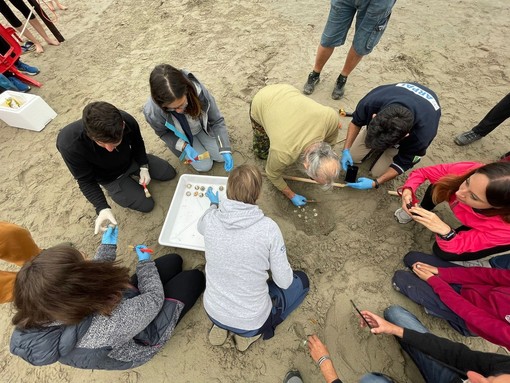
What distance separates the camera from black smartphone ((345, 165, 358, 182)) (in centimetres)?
264

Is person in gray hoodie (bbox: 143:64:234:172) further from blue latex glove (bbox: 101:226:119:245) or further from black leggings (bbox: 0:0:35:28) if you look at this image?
black leggings (bbox: 0:0:35:28)

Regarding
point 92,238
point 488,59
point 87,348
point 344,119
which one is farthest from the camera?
point 488,59

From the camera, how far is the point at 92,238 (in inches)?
107

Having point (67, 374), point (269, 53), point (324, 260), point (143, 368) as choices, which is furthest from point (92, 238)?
point (269, 53)

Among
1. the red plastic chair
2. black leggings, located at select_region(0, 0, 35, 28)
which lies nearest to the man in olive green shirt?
the red plastic chair

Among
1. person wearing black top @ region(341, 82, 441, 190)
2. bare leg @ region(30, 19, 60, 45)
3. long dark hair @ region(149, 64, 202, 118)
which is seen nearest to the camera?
long dark hair @ region(149, 64, 202, 118)

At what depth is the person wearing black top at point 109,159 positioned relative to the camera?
1765mm

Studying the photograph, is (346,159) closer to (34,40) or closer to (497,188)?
(497,188)

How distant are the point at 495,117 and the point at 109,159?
391 centimetres

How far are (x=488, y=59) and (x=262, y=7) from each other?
3616mm

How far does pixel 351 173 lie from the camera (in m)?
2.66

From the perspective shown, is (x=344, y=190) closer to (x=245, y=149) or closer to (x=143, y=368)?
(x=245, y=149)

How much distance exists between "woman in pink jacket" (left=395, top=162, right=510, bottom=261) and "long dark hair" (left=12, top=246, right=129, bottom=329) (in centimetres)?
231

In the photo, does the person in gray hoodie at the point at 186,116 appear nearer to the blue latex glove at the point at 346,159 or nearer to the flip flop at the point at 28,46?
the blue latex glove at the point at 346,159
